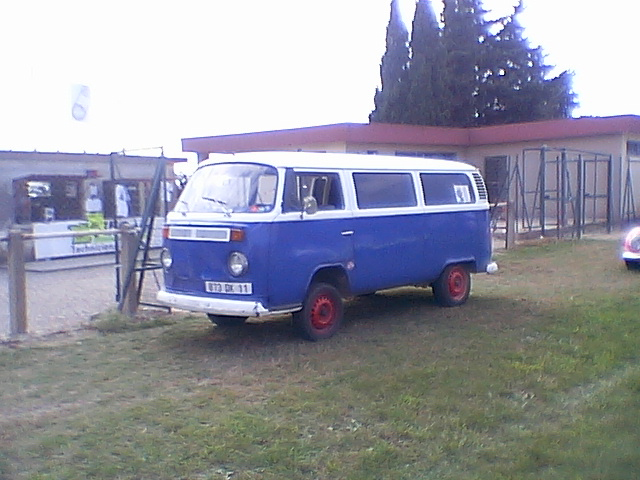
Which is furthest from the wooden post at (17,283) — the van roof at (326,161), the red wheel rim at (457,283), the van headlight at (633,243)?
the van headlight at (633,243)

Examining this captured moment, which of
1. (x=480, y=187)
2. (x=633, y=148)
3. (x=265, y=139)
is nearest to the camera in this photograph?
Result: (x=480, y=187)

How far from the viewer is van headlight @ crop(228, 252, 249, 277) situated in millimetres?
7766

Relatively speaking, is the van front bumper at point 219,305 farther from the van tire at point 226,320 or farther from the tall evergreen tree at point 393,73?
the tall evergreen tree at point 393,73

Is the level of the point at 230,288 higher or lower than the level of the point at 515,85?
lower

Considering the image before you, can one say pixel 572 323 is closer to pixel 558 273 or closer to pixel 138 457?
pixel 558 273

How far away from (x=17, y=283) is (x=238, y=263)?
2.62m

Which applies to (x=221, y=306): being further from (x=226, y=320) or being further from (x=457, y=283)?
(x=457, y=283)

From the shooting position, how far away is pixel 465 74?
133 ft

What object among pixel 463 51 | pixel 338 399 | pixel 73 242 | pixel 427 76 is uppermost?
pixel 463 51

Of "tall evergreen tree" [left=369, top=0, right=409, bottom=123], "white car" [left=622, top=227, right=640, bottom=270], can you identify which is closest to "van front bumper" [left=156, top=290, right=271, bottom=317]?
"white car" [left=622, top=227, right=640, bottom=270]

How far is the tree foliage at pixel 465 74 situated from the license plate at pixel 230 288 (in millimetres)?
31976

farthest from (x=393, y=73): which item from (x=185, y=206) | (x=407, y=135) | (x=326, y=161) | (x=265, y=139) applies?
(x=185, y=206)

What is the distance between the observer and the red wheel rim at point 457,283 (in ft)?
34.0

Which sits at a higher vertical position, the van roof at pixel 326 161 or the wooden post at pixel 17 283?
the van roof at pixel 326 161
